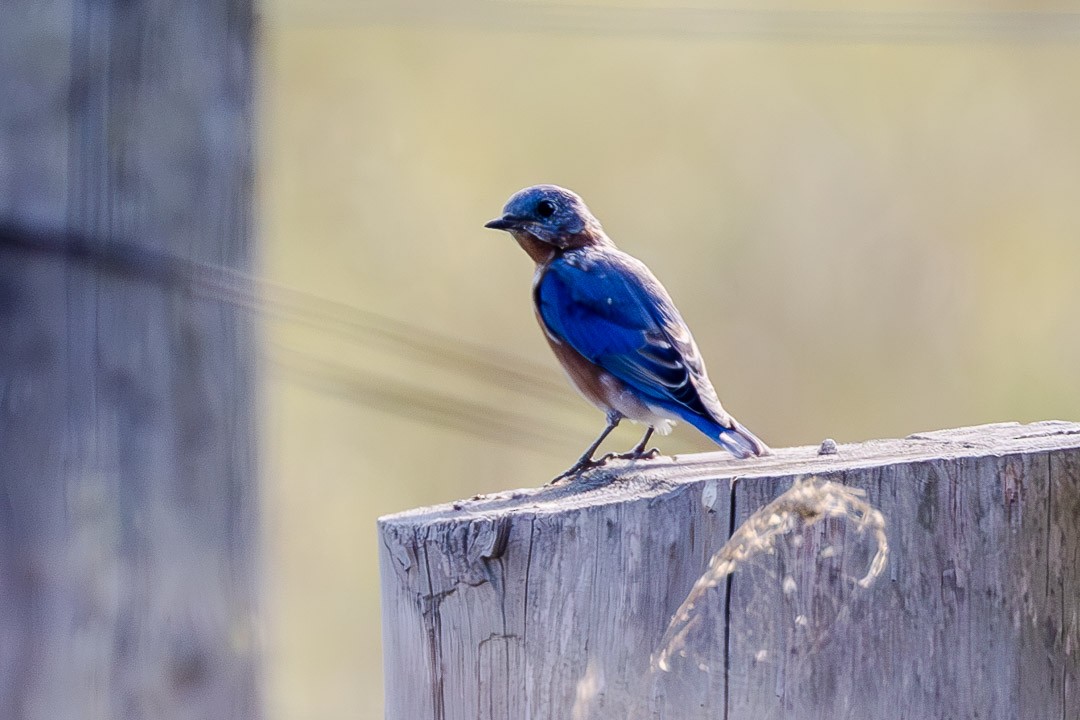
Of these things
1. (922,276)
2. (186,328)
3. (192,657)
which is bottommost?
(192,657)

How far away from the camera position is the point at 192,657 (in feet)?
7.88

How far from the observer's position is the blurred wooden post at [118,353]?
225 cm

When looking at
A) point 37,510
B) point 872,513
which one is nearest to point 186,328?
point 37,510

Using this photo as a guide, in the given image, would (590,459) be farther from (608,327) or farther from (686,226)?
(686,226)

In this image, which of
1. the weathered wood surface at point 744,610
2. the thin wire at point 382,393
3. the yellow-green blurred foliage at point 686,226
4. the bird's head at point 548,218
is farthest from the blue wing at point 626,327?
the yellow-green blurred foliage at point 686,226

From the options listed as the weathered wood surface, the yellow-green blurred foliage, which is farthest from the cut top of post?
the yellow-green blurred foliage

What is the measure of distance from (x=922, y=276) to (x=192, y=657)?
629 cm

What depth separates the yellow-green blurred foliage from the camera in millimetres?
7379

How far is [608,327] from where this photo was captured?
12.3 ft

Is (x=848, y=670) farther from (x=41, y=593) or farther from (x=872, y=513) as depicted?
(x=41, y=593)

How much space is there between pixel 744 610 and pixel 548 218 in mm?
2384

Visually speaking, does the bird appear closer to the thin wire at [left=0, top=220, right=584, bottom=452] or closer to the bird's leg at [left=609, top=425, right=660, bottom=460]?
the bird's leg at [left=609, top=425, right=660, bottom=460]

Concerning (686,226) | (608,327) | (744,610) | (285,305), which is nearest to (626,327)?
(608,327)

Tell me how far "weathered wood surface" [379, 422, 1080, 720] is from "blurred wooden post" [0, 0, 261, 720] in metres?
0.59
